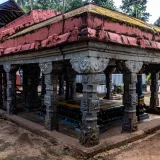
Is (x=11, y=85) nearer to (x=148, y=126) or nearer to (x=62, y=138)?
(x=62, y=138)

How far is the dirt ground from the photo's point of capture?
4785mm

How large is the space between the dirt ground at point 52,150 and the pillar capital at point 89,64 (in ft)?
6.70

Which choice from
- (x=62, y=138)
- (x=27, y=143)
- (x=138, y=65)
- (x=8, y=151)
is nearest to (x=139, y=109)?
(x=138, y=65)

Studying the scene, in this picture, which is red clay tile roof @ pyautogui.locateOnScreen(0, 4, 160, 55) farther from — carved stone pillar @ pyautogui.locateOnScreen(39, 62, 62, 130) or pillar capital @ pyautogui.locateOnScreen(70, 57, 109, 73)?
carved stone pillar @ pyautogui.locateOnScreen(39, 62, 62, 130)

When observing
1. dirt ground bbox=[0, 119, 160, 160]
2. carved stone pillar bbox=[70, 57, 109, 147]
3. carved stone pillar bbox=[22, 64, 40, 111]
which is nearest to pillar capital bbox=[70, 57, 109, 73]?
carved stone pillar bbox=[70, 57, 109, 147]

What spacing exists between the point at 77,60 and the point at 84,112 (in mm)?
1306

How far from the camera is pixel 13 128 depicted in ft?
23.9

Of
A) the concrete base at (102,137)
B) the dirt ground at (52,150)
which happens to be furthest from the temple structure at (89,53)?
the dirt ground at (52,150)

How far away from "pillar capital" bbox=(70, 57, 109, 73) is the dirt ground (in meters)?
2.04

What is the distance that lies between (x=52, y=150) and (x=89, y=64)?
243cm

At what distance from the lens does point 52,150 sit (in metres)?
5.16

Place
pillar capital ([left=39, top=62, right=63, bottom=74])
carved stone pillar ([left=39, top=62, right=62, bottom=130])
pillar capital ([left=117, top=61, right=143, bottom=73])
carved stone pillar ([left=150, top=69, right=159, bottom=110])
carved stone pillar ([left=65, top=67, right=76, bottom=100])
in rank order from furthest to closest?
carved stone pillar ([left=65, top=67, right=76, bottom=100])
carved stone pillar ([left=150, top=69, right=159, bottom=110])
carved stone pillar ([left=39, top=62, right=62, bottom=130])
pillar capital ([left=39, top=62, right=63, bottom=74])
pillar capital ([left=117, top=61, right=143, bottom=73])

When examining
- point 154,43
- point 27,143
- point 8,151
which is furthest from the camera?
point 154,43

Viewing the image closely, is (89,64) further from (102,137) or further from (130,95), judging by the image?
(102,137)
